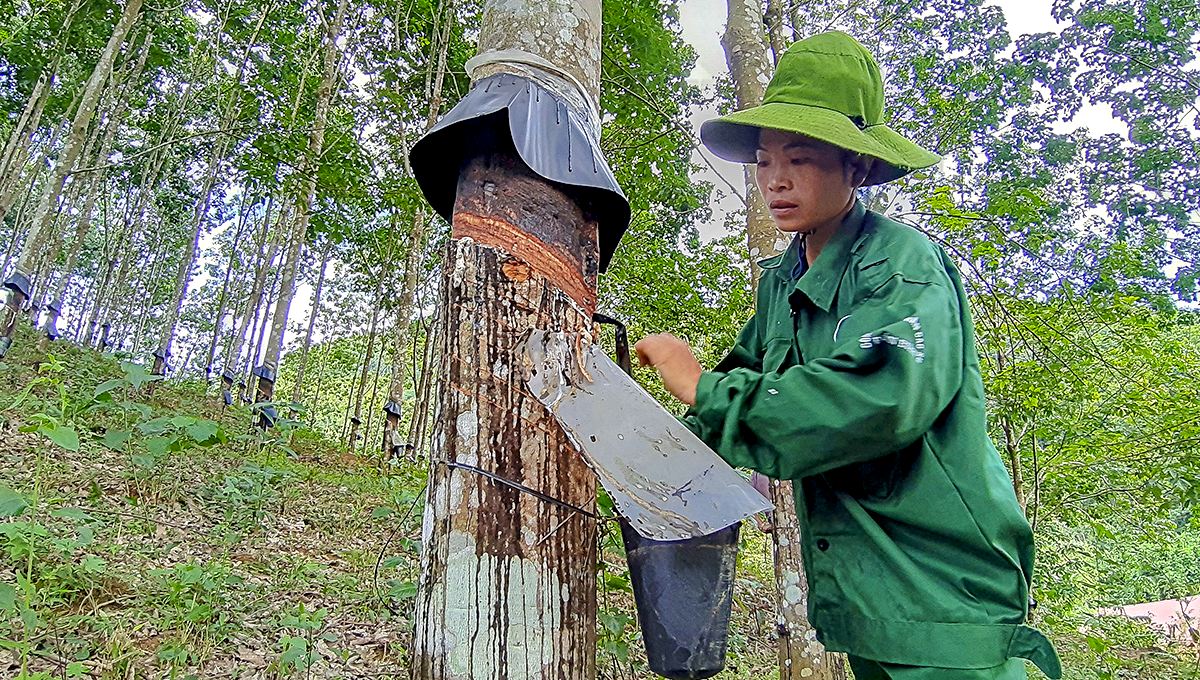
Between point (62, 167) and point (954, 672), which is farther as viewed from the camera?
point (62, 167)

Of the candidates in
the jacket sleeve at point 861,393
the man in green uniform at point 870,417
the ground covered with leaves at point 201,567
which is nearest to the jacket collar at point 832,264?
the man in green uniform at point 870,417

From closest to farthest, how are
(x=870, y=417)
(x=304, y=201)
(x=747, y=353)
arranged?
1. (x=870, y=417)
2. (x=747, y=353)
3. (x=304, y=201)

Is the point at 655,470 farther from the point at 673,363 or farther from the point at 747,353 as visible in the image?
the point at 747,353

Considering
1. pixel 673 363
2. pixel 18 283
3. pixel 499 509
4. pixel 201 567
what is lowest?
pixel 201 567

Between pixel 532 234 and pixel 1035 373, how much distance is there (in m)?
4.43

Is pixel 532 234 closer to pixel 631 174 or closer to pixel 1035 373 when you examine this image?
pixel 1035 373

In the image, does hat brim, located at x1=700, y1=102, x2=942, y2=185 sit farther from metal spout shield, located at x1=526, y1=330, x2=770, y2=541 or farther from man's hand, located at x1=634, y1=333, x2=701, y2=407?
metal spout shield, located at x1=526, y1=330, x2=770, y2=541

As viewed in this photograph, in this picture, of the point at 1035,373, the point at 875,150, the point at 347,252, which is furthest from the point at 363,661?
the point at 347,252

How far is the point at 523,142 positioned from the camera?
1.39 metres

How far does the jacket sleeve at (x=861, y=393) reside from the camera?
3.31 ft

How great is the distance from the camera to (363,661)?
9.88ft

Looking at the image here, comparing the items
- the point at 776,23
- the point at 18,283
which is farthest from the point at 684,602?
the point at 18,283

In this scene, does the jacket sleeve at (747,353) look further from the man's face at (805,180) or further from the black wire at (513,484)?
the black wire at (513,484)

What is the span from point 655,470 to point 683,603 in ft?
0.92
